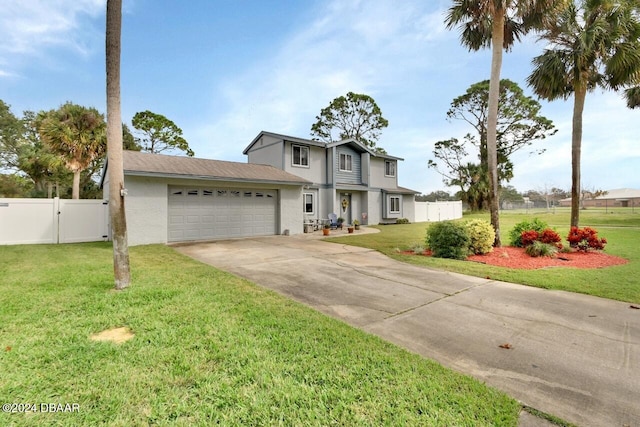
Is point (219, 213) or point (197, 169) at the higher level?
point (197, 169)

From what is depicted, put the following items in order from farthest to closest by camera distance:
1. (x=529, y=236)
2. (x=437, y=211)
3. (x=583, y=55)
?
(x=437, y=211)
(x=583, y=55)
(x=529, y=236)

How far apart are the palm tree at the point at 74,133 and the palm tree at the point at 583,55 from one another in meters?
22.8

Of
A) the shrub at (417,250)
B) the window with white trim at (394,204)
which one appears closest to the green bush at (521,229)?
the shrub at (417,250)

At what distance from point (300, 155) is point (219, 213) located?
7097 mm

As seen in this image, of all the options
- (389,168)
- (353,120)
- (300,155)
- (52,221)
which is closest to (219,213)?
(52,221)

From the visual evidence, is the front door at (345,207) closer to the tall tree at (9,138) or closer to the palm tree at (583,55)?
the palm tree at (583,55)

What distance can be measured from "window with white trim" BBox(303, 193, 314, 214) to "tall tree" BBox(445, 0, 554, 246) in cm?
1058

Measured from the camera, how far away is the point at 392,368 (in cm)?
265

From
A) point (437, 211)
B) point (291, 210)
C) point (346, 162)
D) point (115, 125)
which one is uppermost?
point (346, 162)

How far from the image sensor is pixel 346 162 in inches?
802

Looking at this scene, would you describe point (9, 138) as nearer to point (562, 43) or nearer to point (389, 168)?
point (389, 168)

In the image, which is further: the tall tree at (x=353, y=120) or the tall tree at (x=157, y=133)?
the tall tree at (x=353, y=120)

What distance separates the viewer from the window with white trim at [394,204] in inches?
903

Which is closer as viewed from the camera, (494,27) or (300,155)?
(494,27)
